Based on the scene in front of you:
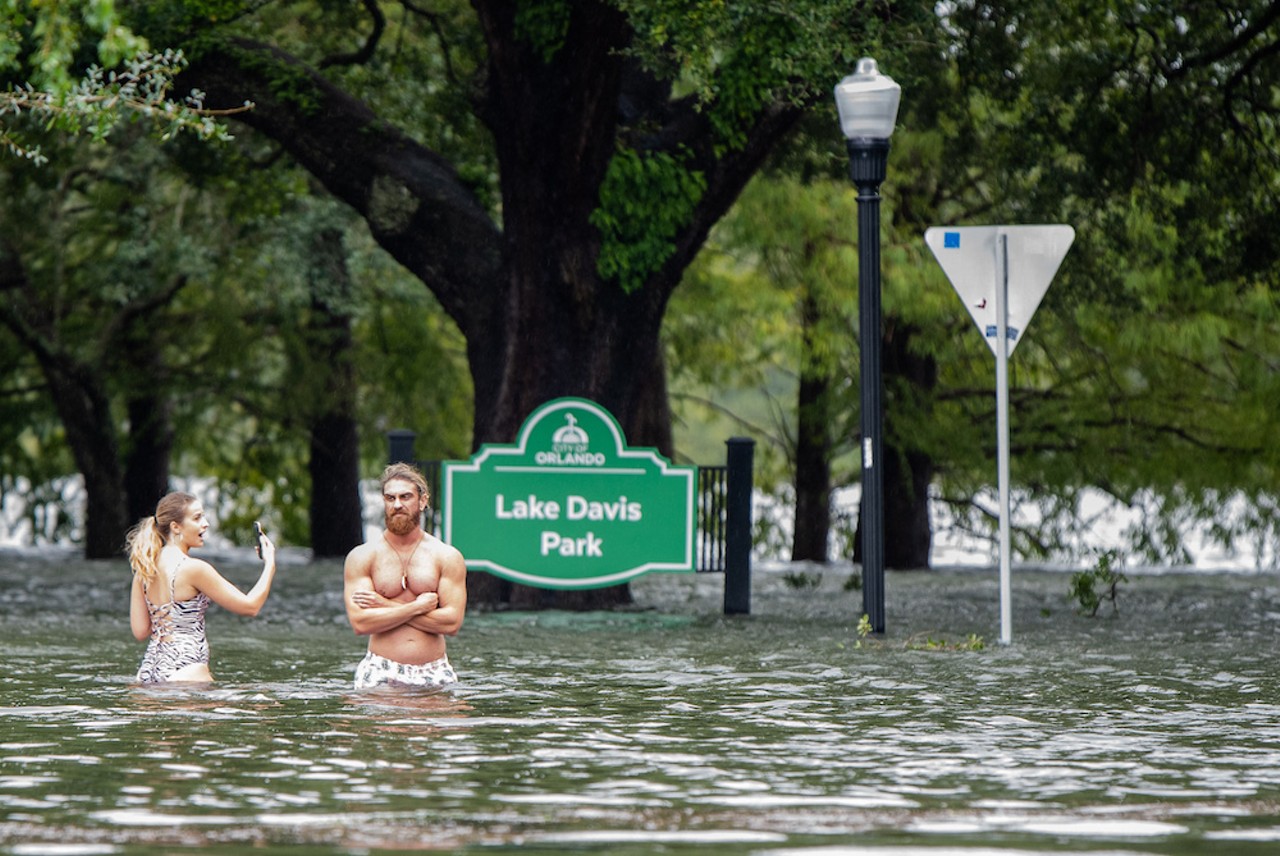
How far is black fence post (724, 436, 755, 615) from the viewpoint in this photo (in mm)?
19875

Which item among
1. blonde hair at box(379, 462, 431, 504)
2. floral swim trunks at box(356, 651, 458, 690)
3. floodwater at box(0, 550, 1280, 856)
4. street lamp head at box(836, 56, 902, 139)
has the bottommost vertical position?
floodwater at box(0, 550, 1280, 856)

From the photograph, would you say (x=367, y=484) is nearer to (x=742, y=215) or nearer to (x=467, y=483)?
(x=742, y=215)

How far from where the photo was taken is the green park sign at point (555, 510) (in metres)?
19.4

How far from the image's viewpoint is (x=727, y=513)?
65.8 feet

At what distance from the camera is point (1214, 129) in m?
22.1

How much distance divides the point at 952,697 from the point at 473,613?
8.42 m

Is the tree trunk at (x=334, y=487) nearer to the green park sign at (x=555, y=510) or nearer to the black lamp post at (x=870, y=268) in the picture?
the green park sign at (x=555, y=510)

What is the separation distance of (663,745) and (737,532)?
10439 millimetres

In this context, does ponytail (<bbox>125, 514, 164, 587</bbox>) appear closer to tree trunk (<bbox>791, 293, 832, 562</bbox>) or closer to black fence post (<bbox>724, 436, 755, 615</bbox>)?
black fence post (<bbox>724, 436, 755, 615</bbox>)

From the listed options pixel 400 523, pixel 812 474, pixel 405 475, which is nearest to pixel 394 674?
pixel 400 523

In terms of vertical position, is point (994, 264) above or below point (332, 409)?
below

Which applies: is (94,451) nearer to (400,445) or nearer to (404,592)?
(400,445)

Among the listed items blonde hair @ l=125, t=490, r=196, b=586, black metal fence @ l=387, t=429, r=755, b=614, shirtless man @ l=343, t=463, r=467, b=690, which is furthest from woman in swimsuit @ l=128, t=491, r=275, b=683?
black metal fence @ l=387, t=429, r=755, b=614

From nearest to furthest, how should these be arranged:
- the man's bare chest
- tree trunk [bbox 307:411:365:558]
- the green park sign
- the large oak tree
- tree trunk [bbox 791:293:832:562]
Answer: the man's bare chest < the green park sign < the large oak tree < tree trunk [bbox 791:293:832:562] < tree trunk [bbox 307:411:365:558]
